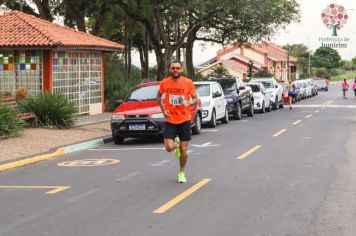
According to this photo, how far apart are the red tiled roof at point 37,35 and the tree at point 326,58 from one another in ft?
439

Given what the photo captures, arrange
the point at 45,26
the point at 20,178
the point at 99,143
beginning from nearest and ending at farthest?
1. the point at 20,178
2. the point at 99,143
3. the point at 45,26

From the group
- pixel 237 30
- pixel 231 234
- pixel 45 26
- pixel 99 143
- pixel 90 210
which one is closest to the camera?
pixel 231 234

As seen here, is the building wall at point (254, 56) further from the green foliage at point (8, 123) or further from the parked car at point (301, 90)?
the green foliage at point (8, 123)

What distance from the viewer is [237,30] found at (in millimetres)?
39500

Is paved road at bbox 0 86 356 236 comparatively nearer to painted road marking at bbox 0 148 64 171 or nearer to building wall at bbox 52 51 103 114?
painted road marking at bbox 0 148 64 171

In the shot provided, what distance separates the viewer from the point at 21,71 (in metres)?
23.2

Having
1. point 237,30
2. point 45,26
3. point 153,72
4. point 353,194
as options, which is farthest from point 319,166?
point 153,72

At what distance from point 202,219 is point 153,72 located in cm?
4054

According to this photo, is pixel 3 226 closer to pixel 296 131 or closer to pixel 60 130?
pixel 60 130

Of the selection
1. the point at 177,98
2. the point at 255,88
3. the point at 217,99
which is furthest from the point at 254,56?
the point at 177,98

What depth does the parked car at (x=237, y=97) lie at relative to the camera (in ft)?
83.6

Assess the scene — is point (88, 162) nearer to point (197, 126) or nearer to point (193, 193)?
point (193, 193)

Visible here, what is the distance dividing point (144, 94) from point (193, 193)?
876 centimetres

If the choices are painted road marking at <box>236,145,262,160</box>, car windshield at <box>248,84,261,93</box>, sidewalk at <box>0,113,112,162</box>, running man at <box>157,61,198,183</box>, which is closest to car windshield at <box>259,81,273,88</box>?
car windshield at <box>248,84,261,93</box>
